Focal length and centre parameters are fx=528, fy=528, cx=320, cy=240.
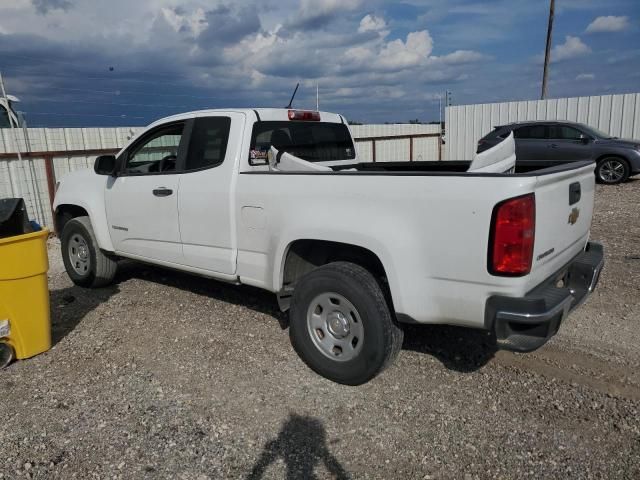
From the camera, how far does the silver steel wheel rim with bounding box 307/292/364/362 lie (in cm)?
347

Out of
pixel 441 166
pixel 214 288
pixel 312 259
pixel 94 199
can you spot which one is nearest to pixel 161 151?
pixel 94 199

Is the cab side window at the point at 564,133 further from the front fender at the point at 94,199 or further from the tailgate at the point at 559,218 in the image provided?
the front fender at the point at 94,199

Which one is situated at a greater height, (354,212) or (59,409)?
(354,212)

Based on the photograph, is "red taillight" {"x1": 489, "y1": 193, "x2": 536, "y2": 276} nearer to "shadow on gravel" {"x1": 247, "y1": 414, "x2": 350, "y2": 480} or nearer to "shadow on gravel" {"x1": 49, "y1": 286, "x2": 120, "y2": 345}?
"shadow on gravel" {"x1": 247, "y1": 414, "x2": 350, "y2": 480}

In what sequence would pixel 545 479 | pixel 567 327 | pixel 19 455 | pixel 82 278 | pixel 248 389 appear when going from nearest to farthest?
pixel 545 479
pixel 19 455
pixel 248 389
pixel 567 327
pixel 82 278

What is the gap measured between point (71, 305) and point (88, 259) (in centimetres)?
55

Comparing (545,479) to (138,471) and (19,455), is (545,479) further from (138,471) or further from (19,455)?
(19,455)

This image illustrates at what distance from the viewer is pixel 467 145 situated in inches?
778

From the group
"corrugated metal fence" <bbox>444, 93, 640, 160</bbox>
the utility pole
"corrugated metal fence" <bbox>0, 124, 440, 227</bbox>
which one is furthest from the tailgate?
the utility pole

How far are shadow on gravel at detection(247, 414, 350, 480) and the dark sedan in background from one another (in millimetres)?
11797

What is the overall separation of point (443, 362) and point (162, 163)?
3201mm

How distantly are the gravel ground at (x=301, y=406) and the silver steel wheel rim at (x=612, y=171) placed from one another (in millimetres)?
9472

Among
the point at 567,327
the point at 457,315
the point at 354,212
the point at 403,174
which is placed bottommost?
the point at 567,327

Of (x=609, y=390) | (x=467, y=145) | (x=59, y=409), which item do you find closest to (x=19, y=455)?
(x=59, y=409)
